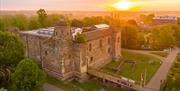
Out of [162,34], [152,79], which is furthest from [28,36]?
[162,34]

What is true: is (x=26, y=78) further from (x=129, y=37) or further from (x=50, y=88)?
(x=129, y=37)

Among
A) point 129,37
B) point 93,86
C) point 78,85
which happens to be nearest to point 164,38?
point 129,37

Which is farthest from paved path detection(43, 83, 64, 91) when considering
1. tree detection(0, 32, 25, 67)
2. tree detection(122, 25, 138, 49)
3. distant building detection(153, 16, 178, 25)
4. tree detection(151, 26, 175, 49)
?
distant building detection(153, 16, 178, 25)

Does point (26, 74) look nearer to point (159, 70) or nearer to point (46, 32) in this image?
point (46, 32)

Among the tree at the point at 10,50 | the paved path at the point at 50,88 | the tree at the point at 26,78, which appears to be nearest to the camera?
the tree at the point at 26,78

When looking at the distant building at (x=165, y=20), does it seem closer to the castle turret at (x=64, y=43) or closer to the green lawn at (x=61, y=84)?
the castle turret at (x=64, y=43)

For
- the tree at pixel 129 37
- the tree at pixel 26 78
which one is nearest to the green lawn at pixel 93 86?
the tree at pixel 26 78
